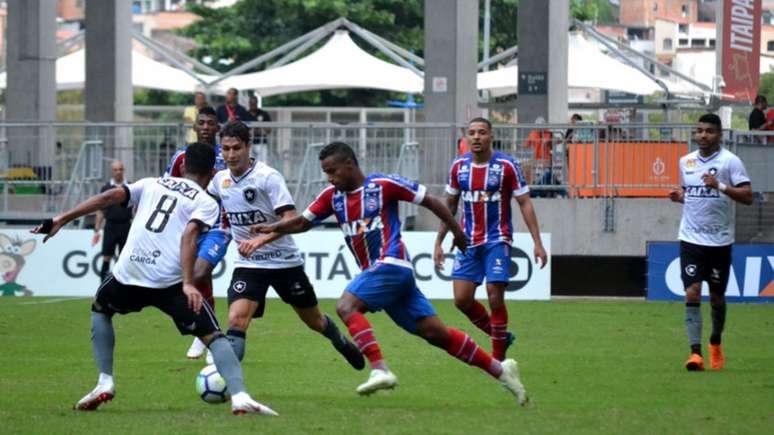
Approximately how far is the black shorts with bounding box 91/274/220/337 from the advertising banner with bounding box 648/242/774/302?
14095 mm

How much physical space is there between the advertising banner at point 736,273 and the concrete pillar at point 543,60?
6707 millimetres

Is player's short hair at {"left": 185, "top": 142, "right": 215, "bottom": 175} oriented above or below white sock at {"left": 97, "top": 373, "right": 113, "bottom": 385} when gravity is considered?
above

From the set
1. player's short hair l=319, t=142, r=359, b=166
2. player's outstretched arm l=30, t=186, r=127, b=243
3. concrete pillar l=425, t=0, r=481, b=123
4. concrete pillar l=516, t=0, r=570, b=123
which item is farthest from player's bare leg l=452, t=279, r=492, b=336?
concrete pillar l=516, t=0, r=570, b=123

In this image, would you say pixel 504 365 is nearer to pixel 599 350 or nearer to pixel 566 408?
pixel 566 408

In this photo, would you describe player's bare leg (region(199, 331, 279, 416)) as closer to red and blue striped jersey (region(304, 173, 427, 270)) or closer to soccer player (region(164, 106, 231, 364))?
red and blue striped jersey (region(304, 173, 427, 270))

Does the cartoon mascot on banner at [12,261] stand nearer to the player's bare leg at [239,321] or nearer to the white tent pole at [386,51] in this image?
the player's bare leg at [239,321]

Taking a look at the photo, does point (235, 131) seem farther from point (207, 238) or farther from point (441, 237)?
point (441, 237)

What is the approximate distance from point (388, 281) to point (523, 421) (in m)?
1.51

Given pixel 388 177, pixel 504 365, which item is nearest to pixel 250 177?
pixel 388 177

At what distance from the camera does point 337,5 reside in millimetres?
61438

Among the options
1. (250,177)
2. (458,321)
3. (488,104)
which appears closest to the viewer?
(250,177)

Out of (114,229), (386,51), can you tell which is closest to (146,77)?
(386,51)

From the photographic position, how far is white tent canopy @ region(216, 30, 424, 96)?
122 feet

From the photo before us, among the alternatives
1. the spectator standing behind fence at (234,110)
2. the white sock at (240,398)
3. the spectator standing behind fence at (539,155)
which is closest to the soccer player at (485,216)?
the white sock at (240,398)
